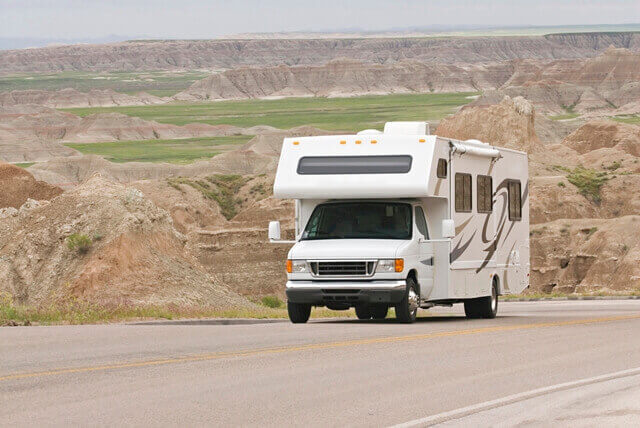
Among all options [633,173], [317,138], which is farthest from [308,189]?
[633,173]

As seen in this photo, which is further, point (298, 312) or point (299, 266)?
point (298, 312)

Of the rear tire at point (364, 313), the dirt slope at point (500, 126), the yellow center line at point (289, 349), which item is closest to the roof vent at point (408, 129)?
the yellow center line at point (289, 349)

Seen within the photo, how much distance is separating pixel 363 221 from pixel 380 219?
30 centimetres

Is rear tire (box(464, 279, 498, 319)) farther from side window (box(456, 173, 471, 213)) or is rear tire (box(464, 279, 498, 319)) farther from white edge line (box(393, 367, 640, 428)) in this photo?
white edge line (box(393, 367, 640, 428))

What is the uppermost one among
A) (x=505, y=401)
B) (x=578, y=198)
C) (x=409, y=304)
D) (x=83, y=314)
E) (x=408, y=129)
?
(x=408, y=129)

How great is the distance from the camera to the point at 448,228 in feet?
70.6

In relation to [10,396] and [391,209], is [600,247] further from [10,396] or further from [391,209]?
[10,396]

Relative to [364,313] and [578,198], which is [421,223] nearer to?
[364,313]

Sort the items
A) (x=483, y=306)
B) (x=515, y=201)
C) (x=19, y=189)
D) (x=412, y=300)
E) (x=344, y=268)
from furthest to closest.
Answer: (x=19, y=189)
(x=515, y=201)
(x=483, y=306)
(x=412, y=300)
(x=344, y=268)

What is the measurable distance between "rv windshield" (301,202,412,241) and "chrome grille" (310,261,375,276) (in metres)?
0.79

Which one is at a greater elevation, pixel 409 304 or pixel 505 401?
pixel 505 401

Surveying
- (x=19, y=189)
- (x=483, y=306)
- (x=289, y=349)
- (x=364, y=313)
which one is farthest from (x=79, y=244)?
(x=19, y=189)

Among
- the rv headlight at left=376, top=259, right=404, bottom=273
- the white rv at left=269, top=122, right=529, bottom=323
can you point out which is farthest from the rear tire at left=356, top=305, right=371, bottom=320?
the rv headlight at left=376, top=259, right=404, bottom=273

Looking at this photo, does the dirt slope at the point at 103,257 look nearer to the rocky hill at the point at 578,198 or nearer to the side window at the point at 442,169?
the side window at the point at 442,169
